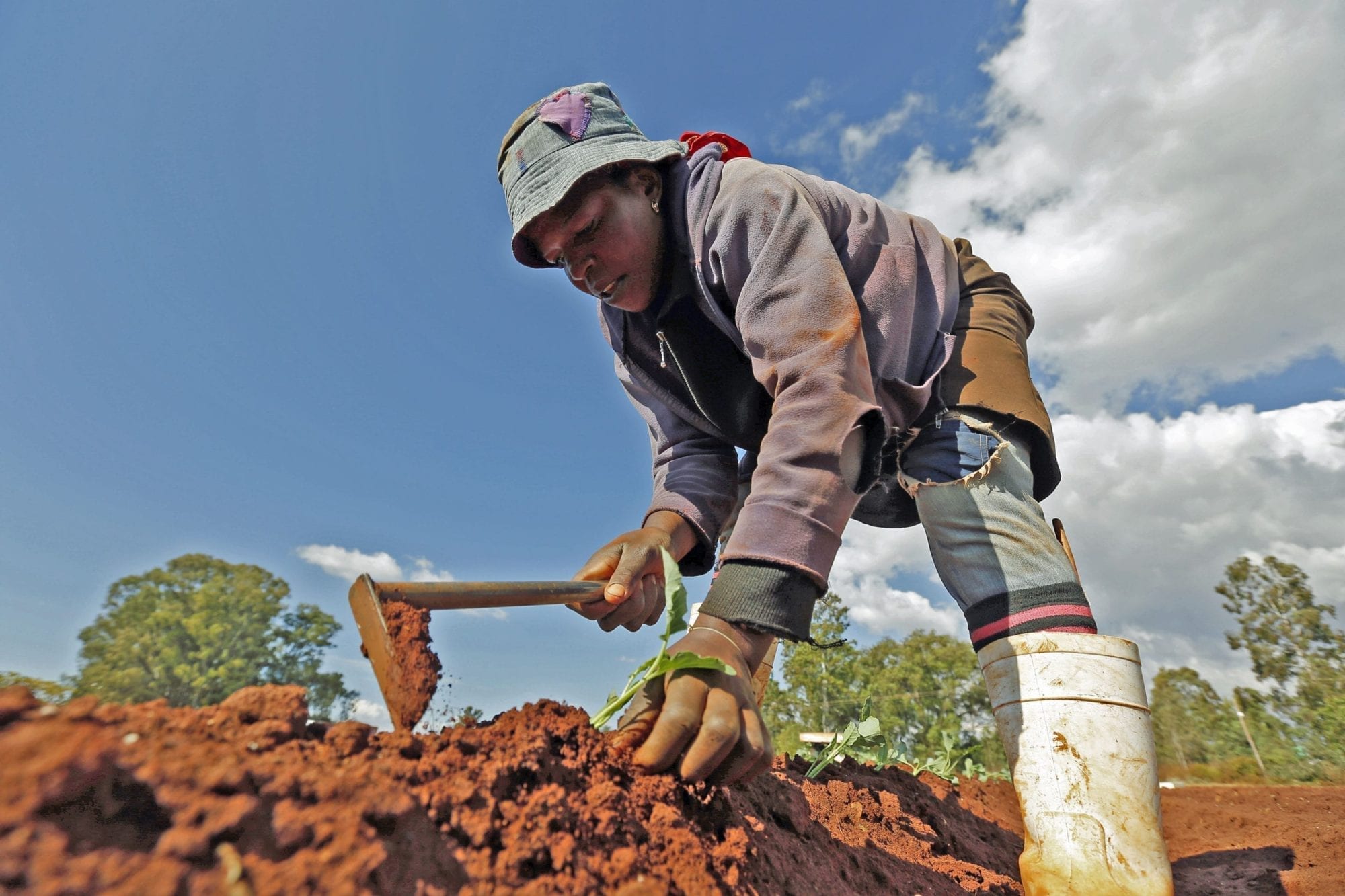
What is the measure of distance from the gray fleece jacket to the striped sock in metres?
0.53

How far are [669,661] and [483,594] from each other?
37 centimetres

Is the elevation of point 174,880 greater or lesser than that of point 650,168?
lesser

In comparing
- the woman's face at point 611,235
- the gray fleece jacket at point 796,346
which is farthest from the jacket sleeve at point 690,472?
the woman's face at point 611,235

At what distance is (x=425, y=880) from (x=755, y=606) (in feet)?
2.29

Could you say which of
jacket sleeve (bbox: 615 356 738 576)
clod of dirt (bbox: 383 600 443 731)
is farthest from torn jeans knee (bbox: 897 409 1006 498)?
clod of dirt (bbox: 383 600 443 731)

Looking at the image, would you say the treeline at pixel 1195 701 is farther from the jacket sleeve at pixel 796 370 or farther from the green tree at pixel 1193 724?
the jacket sleeve at pixel 796 370

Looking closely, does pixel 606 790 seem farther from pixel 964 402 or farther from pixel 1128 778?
pixel 964 402

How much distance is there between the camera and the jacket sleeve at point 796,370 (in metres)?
1.38

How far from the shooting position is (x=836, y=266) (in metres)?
1.63

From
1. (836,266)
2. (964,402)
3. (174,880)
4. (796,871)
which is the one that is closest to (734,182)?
(836,266)

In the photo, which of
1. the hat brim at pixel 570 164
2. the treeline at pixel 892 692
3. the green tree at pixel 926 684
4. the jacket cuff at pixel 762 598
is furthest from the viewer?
the green tree at pixel 926 684

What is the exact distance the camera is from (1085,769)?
151 centimetres

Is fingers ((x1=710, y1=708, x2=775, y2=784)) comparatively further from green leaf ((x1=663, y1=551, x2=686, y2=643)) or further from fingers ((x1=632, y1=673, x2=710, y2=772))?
green leaf ((x1=663, y1=551, x2=686, y2=643))

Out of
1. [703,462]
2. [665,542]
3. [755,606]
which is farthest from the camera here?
[703,462]
